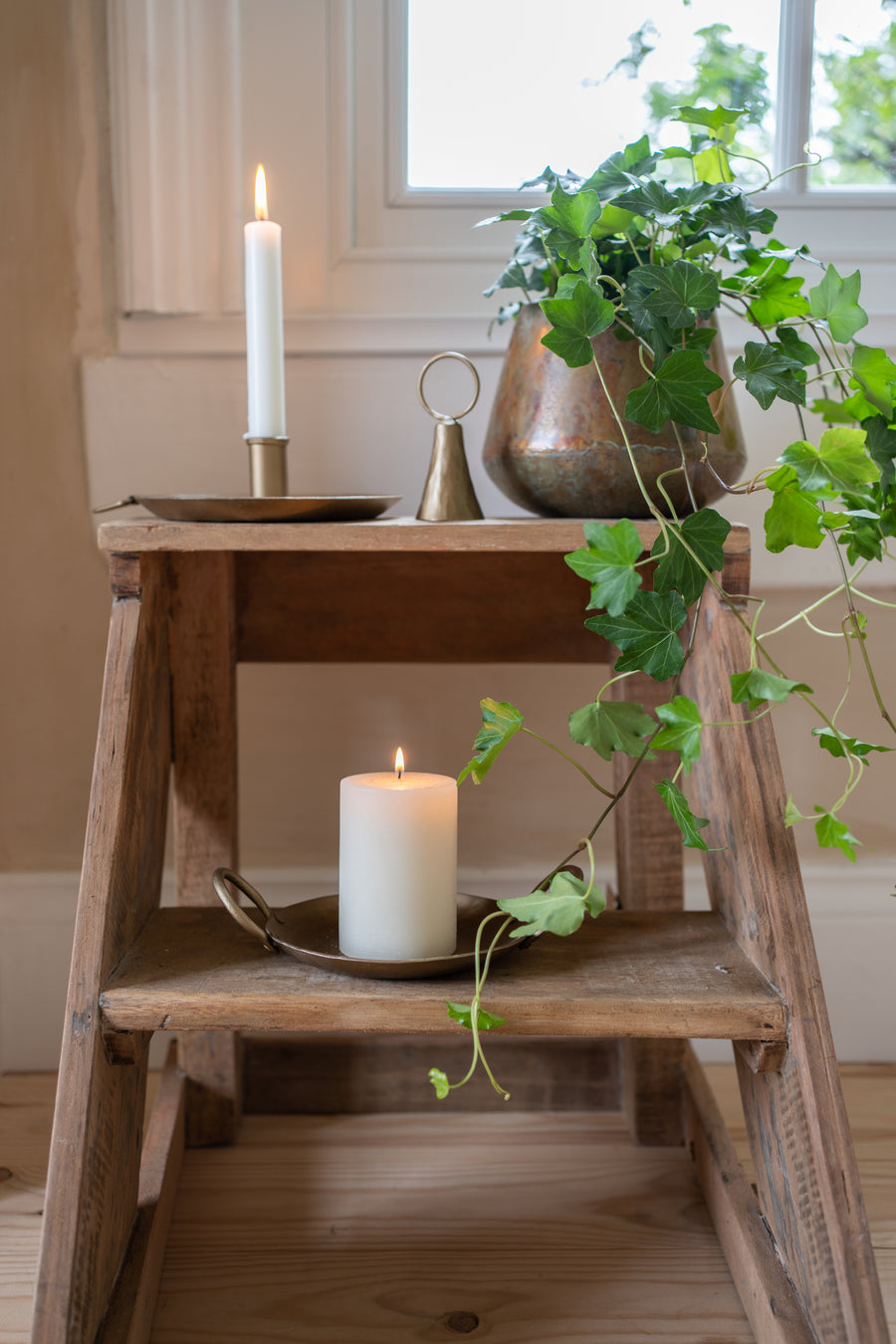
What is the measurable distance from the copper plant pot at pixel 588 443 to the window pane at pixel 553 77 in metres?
0.40

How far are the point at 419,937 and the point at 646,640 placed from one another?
9.6 inches

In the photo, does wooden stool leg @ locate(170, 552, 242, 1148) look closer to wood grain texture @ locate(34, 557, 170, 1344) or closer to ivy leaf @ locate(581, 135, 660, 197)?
wood grain texture @ locate(34, 557, 170, 1344)

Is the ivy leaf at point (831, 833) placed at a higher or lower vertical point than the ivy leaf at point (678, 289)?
lower

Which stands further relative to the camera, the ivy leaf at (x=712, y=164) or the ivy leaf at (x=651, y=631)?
the ivy leaf at (x=712, y=164)

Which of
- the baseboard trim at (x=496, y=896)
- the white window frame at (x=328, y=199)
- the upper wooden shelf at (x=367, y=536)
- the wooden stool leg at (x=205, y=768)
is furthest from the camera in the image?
the baseboard trim at (x=496, y=896)

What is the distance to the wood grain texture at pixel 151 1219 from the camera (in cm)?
Answer: 67

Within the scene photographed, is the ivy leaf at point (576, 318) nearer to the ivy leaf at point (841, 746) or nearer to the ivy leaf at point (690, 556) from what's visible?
the ivy leaf at point (690, 556)

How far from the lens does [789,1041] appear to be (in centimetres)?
65

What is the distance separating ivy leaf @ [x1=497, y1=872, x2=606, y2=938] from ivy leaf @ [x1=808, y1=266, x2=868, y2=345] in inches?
15.2

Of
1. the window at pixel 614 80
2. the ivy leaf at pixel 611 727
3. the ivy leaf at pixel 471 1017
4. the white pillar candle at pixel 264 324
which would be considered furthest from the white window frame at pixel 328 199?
the ivy leaf at pixel 471 1017

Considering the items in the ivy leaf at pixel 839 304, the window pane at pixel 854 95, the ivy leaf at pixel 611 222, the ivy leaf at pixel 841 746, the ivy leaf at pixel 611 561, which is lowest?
the ivy leaf at pixel 841 746

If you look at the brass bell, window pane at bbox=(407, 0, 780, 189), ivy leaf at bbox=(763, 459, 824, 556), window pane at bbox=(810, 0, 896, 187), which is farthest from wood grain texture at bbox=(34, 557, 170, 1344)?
window pane at bbox=(810, 0, 896, 187)

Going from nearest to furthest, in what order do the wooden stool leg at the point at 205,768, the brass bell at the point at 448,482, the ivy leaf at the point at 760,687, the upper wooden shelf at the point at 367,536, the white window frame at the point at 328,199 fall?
1. the ivy leaf at the point at 760,687
2. the upper wooden shelf at the point at 367,536
3. the brass bell at the point at 448,482
4. the wooden stool leg at the point at 205,768
5. the white window frame at the point at 328,199

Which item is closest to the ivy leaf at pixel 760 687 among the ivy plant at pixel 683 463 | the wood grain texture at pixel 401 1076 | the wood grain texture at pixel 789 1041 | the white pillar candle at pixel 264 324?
the ivy plant at pixel 683 463
